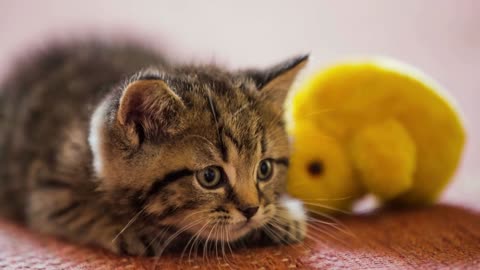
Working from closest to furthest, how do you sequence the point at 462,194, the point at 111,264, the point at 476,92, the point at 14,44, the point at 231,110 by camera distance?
1. the point at 111,264
2. the point at 231,110
3. the point at 462,194
4. the point at 476,92
5. the point at 14,44

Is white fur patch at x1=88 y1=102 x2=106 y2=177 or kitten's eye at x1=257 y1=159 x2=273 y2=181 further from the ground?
white fur patch at x1=88 y1=102 x2=106 y2=177

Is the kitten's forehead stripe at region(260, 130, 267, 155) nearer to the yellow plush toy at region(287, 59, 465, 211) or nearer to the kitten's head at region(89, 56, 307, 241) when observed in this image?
the kitten's head at region(89, 56, 307, 241)

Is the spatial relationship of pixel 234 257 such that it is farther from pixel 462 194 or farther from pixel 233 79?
pixel 462 194

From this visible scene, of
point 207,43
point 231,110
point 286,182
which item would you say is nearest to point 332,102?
point 286,182

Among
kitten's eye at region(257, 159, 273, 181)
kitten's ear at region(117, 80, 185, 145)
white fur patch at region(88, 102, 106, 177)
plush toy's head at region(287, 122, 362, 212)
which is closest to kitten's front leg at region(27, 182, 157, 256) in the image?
white fur patch at region(88, 102, 106, 177)

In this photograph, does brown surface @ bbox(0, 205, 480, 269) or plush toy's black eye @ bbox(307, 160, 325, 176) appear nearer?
brown surface @ bbox(0, 205, 480, 269)

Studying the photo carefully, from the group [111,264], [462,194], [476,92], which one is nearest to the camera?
[111,264]

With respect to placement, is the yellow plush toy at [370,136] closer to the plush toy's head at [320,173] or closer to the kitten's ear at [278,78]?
the plush toy's head at [320,173]
